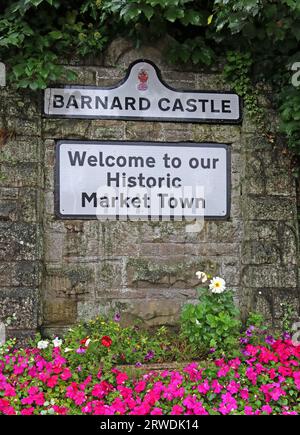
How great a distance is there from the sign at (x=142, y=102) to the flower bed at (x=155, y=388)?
1687 mm

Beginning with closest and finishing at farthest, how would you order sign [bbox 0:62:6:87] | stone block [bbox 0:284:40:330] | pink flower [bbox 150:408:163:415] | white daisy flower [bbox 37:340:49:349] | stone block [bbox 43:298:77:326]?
1. pink flower [bbox 150:408:163:415]
2. white daisy flower [bbox 37:340:49:349]
3. stone block [bbox 0:284:40:330]
4. sign [bbox 0:62:6:87]
5. stone block [bbox 43:298:77:326]

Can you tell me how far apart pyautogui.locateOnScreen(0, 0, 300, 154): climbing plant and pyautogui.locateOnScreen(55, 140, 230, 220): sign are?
506 mm

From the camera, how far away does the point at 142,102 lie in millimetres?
3955

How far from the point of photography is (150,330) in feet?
12.9

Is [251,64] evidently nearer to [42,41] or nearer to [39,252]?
[42,41]

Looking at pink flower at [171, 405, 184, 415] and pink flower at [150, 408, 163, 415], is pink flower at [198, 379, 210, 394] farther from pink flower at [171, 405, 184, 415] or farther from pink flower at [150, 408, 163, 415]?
pink flower at [150, 408, 163, 415]

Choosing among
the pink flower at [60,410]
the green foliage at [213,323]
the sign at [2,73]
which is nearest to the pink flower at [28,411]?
the pink flower at [60,410]

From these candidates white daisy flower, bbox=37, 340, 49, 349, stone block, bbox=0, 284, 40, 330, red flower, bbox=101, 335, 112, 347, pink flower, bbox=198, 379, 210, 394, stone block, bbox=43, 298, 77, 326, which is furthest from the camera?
stone block, bbox=43, 298, 77, 326

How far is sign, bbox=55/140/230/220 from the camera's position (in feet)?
12.7

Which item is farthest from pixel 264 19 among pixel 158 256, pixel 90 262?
pixel 90 262

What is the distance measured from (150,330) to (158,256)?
54cm

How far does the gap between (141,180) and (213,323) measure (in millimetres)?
1172

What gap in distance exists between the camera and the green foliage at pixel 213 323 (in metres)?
3.39

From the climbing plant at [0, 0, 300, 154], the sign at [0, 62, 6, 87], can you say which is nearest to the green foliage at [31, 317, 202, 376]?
the climbing plant at [0, 0, 300, 154]
